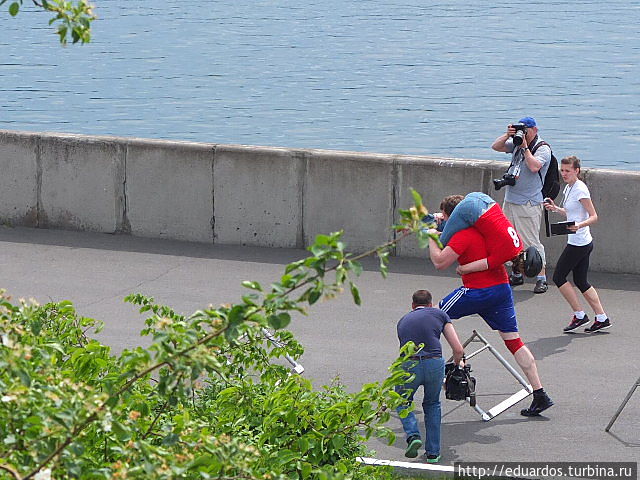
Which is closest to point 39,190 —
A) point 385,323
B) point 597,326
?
point 385,323

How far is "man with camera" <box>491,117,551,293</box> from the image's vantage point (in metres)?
12.5

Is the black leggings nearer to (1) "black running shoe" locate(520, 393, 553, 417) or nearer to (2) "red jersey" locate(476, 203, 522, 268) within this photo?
(1) "black running shoe" locate(520, 393, 553, 417)

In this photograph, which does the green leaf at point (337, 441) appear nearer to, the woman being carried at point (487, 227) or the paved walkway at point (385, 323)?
the paved walkway at point (385, 323)

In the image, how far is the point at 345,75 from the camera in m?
49.7

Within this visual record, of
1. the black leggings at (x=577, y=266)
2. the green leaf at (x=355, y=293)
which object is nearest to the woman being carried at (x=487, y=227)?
the black leggings at (x=577, y=266)

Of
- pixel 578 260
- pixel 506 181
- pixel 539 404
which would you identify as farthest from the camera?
pixel 506 181

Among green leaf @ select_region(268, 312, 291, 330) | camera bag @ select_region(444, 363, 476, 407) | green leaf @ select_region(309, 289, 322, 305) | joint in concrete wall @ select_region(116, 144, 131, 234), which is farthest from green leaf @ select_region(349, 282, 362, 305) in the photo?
joint in concrete wall @ select_region(116, 144, 131, 234)

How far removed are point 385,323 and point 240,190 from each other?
11.8 ft

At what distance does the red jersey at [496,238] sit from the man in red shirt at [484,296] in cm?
5

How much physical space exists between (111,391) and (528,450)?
5234 mm

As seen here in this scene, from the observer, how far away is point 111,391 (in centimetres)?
376

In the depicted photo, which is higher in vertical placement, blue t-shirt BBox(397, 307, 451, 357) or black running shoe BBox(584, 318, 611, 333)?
blue t-shirt BBox(397, 307, 451, 357)

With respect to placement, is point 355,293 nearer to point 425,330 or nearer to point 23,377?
point 23,377

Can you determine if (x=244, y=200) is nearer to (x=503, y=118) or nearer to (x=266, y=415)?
(x=266, y=415)
